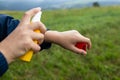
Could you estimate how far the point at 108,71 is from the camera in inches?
263

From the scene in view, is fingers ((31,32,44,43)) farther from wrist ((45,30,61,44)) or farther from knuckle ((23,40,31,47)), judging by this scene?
wrist ((45,30,61,44))

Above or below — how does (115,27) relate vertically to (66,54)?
below

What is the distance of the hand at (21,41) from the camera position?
6.17 ft

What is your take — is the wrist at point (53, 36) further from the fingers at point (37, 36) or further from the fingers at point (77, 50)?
the fingers at point (37, 36)

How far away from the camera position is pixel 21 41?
6.21 feet

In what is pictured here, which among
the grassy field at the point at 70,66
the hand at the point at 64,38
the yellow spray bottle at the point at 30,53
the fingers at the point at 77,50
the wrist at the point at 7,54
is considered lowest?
the grassy field at the point at 70,66

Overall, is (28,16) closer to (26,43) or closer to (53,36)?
(26,43)

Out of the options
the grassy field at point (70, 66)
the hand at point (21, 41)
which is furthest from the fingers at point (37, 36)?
the grassy field at point (70, 66)

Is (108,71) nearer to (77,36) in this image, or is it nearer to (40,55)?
(40,55)

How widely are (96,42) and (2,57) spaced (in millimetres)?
6219

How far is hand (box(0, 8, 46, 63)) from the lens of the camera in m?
1.88

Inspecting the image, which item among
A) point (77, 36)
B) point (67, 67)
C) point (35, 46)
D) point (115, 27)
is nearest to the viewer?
point (35, 46)

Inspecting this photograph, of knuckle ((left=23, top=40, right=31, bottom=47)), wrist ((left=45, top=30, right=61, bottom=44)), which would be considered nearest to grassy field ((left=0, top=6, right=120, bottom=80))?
wrist ((left=45, top=30, right=61, bottom=44))

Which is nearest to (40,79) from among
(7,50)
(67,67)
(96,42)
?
(67,67)
